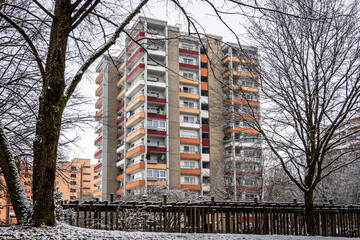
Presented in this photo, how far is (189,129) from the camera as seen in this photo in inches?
2160

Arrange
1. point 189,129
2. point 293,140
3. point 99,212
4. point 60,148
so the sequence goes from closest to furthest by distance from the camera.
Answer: point 99,212
point 293,140
point 60,148
point 189,129

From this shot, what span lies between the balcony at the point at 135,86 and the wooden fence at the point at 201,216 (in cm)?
3831

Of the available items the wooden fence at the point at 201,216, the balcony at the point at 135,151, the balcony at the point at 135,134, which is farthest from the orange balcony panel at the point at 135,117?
the wooden fence at the point at 201,216

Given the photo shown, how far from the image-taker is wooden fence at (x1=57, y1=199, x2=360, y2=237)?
12312 mm

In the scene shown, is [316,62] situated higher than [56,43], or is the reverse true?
[316,62]

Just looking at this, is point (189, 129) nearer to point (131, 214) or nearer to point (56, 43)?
point (131, 214)

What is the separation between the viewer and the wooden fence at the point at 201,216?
12312 mm

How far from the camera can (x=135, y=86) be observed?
52.8 m

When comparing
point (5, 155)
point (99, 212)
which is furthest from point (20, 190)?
point (99, 212)

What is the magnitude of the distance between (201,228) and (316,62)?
7.38 meters

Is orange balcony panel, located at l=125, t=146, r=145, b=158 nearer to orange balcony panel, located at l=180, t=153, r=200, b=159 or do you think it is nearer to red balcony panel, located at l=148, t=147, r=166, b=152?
red balcony panel, located at l=148, t=147, r=166, b=152

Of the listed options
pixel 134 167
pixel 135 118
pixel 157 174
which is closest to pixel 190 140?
pixel 157 174

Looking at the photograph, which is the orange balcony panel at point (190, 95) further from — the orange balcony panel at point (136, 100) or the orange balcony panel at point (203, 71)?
the orange balcony panel at point (136, 100)

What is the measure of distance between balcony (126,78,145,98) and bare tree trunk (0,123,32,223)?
43.8 metres
